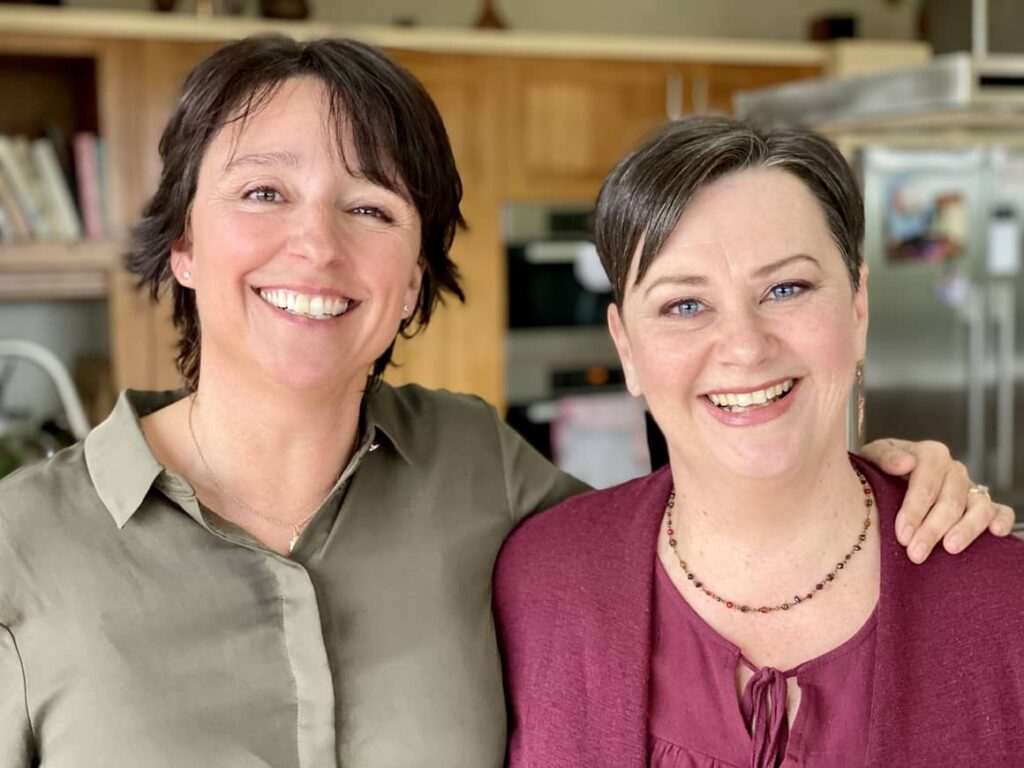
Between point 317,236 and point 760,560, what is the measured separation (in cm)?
62

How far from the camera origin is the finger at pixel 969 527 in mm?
1314

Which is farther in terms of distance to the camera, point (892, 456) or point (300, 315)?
point (892, 456)

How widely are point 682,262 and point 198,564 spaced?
2.03 ft

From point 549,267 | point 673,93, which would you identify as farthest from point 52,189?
point 673,93

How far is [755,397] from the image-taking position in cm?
130

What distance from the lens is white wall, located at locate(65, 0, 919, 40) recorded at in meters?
4.38

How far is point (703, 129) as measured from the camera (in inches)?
54.3

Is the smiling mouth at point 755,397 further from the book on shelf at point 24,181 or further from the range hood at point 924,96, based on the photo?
the book on shelf at point 24,181

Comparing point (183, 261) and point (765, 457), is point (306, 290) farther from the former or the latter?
point (765, 457)

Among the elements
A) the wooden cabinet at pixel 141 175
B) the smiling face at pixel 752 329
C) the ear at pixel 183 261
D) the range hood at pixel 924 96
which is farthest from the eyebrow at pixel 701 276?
the wooden cabinet at pixel 141 175

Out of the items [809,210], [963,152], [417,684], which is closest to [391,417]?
[417,684]

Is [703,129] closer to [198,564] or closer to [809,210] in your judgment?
[809,210]

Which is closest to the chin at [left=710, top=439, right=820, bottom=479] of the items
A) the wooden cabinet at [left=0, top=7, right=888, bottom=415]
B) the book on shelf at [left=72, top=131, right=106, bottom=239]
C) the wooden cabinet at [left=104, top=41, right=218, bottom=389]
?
the wooden cabinet at [left=0, top=7, right=888, bottom=415]

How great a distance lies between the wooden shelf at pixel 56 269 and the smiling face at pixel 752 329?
2.66 meters
